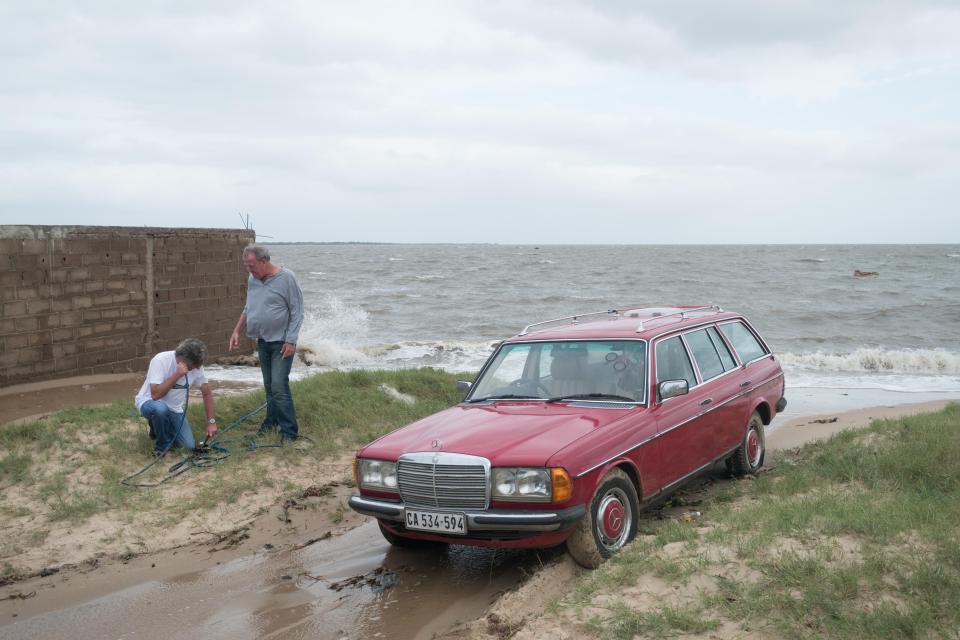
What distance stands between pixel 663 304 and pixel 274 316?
16151 millimetres

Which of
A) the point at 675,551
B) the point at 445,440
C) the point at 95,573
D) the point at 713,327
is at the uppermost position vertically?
the point at 713,327

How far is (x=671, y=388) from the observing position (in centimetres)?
570

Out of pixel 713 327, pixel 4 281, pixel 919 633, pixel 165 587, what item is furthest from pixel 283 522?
pixel 4 281

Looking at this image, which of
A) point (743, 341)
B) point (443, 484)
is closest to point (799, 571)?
point (443, 484)

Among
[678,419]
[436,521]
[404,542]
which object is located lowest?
[404,542]

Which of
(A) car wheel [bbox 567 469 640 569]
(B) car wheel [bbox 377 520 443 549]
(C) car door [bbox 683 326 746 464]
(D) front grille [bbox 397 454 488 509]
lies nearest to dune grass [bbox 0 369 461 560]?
(B) car wheel [bbox 377 520 443 549]

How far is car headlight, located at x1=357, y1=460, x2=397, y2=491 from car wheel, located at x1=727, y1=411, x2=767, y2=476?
3.41m

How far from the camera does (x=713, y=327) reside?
7.25 metres

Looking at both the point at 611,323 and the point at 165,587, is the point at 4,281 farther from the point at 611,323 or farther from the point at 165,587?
the point at 611,323

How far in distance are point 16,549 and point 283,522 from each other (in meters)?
1.85

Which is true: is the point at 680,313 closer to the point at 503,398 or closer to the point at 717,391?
the point at 717,391

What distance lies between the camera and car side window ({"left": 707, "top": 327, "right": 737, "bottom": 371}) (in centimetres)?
714

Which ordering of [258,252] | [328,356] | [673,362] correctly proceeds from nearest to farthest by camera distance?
[673,362] < [258,252] < [328,356]

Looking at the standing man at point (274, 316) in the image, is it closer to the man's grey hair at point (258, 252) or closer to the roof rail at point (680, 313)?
the man's grey hair at point (258, 252)
